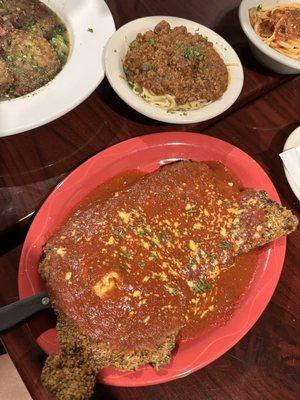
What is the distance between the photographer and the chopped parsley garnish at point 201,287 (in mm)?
1848

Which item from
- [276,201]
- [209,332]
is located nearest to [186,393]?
[209,332]

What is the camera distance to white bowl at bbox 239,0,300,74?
2531mm

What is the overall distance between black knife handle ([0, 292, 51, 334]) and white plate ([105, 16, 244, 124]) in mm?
1031

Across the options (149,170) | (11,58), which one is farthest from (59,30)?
(149,170)

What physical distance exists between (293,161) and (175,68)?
80cm

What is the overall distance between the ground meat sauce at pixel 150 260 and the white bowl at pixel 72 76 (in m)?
0.46

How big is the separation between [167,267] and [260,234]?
0.48m

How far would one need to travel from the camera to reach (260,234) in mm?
1990

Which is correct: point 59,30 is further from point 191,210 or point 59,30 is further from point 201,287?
point 201,287

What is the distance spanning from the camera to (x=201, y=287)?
1.86 m

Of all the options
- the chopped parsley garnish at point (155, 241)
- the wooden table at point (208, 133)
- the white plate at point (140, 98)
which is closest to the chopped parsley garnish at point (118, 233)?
the chopped parsley garnish at point (155, 241)

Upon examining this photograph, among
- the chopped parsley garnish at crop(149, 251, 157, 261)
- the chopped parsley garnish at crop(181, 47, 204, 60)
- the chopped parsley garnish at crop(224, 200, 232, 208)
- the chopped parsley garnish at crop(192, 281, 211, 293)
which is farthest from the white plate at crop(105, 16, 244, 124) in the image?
the chopped parsley garnish at crop(192, 281, 211, 293)

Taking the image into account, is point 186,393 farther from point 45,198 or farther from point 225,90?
point 225,90

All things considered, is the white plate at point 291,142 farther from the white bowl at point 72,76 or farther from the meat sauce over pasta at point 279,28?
the white bowl at point 72,76
